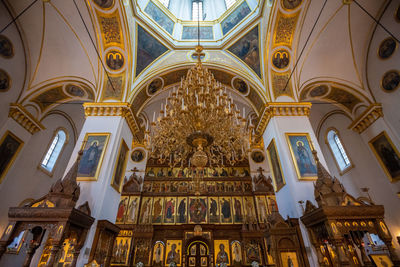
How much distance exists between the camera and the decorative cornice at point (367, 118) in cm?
886

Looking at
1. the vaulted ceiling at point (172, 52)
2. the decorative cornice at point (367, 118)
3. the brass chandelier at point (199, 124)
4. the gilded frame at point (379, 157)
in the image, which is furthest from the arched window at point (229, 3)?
the gilded frame at point (379, 157)

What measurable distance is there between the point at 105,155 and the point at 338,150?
42.8 ft

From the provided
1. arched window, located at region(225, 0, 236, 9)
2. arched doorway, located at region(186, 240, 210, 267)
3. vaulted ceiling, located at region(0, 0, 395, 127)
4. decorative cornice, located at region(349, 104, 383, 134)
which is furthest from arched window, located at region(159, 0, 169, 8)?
arched doorway, located at region(186, 240, 210, 267)

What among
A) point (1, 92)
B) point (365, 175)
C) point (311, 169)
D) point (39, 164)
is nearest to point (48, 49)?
point (1, 92)

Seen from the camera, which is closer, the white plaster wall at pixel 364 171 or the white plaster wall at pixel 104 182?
the white plaster wall at pixel 104 182

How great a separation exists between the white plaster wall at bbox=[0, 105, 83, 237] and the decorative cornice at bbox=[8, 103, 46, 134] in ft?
0.57

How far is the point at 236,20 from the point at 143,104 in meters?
7.01

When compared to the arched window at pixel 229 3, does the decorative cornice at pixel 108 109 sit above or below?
below

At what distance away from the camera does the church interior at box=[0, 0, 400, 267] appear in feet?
19.0

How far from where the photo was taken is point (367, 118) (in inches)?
367

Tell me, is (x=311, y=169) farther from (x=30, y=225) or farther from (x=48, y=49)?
(x=48, y=49)

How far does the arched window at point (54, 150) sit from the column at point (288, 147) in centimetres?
1182

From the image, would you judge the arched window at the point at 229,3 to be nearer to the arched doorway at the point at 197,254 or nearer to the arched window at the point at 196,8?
the arched window at the point at 196,8

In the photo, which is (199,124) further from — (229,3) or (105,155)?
(229,3)
